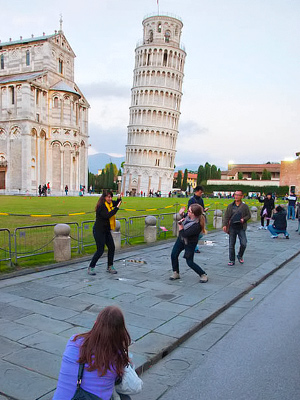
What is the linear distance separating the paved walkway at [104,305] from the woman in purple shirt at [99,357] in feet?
3.67

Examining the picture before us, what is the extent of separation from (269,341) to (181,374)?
1.59m

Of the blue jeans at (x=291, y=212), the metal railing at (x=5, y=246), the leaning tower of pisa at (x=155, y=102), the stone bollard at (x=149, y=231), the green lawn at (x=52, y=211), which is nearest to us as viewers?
the metal railing at (x=5, y=246)

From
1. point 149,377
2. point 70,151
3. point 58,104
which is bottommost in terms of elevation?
point 149,377

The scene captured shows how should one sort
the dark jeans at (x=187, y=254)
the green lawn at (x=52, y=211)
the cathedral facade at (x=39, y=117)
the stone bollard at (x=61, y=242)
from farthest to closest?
the cathedral facade at (x=39, y=117) → the green lawn at (x=52, y=211) → the stone bollard at (x=61, y=242) → the dark jeans at (x=187, y=254)

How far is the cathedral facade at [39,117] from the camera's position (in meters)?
49.8

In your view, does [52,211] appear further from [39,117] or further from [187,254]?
[39,117]

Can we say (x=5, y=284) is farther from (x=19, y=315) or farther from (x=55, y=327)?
(x=55, y=327)

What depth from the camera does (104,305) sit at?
19.1ft

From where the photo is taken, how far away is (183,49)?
291 ft

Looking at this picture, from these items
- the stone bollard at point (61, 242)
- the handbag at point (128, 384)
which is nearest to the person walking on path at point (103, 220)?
the stone bollard at point (61, 242)

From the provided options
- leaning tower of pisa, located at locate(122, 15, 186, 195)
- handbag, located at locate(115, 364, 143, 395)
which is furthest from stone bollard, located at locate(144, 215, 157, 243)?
leaning tower of pisa, located at locate(122, 15, 186, 195)

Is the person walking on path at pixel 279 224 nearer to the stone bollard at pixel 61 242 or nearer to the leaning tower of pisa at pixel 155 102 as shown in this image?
the stone bollard at pixel 61 242

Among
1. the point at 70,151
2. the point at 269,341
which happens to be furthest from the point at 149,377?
the point at 70,151

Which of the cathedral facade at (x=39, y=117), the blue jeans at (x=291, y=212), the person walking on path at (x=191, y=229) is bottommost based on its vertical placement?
the blue jeans at (x=291, y=212)
